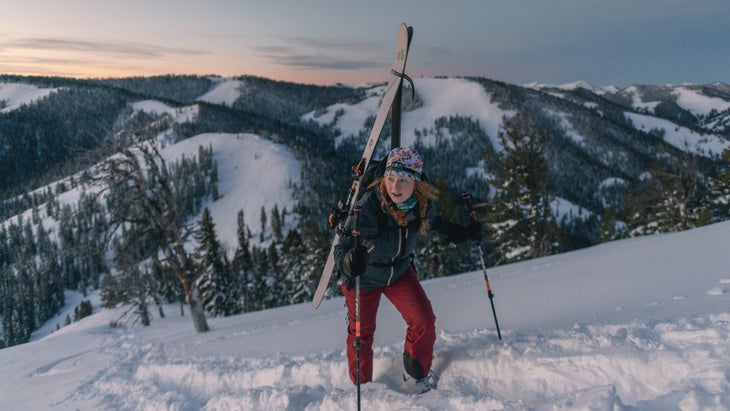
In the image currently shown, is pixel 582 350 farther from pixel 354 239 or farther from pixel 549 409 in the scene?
pixel 354 239

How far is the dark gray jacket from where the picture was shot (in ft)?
14.8

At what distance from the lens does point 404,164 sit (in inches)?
179

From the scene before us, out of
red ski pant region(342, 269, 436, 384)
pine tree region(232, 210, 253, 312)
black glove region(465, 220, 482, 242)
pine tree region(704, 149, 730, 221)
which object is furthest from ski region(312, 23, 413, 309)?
pine tree region(232, 210, 253, 312)

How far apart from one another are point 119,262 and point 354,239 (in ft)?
43.5

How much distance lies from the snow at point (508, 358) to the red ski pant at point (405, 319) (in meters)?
0.37

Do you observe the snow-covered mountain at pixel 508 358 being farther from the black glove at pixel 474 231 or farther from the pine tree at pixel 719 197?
the pine tree at pixel 719 197

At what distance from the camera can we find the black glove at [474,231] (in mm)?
5312

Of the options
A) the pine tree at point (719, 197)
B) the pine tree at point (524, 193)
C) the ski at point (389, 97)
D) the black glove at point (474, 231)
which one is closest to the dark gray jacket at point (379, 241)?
the black glove at point (474, 231)

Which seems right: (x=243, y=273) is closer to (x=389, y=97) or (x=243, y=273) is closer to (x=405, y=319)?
(x=389, y=97)

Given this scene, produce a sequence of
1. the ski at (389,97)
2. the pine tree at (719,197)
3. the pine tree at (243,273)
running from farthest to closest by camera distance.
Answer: the pine tree at (243,273)
the pine tree at (719,197)
the ski at (389,97)

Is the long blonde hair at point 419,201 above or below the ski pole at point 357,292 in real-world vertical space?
above

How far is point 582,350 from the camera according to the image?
4.49 m

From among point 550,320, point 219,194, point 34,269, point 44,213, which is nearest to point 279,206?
point 219,194

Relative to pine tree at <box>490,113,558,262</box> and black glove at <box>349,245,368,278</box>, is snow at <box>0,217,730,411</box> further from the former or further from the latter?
pine tree at <box>490,113,558,262</box>
